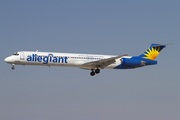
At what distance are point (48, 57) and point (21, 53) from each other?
4.49m

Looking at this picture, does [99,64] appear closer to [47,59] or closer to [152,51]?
[47,59]

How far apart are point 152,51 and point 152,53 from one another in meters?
0.39

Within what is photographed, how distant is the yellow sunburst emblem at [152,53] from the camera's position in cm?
5112

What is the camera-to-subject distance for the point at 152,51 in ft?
169

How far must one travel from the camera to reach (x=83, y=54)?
47969 millimetres

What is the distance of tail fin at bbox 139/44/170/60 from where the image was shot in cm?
5109

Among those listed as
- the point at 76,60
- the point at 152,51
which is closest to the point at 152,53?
the point at 152,51

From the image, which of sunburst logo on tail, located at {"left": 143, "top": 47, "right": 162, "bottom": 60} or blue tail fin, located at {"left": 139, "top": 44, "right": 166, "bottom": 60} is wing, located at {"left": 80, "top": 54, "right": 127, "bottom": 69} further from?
sunburst logo on tail, located at {"left": 143, "top": 47, "right": 162, "bottom": 60}

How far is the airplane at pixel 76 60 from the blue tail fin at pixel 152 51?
114 centimetres

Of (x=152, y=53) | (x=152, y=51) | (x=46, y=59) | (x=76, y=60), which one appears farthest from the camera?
(x=152, y=51)

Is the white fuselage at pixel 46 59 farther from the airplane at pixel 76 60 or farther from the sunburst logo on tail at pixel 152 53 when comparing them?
the sunburst logo on tail at pixel 152 53

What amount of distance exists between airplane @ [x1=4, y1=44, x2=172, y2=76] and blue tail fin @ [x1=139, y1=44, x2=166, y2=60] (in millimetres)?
1138

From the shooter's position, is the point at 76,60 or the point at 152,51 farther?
the point at 152,51

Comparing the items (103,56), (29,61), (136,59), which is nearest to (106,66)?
(103,56)
